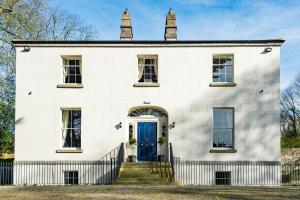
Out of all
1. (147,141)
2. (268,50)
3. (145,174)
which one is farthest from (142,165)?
(268,50)

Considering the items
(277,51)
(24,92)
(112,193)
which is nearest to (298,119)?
(277,51)

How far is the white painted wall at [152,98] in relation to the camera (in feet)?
81.5

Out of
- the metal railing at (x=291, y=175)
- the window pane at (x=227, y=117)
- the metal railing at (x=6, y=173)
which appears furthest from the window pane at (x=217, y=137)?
the metal railing at (x=6, y=173)

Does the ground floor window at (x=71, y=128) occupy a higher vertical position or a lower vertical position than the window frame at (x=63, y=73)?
lower

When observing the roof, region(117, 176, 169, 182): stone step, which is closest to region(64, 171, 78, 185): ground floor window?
region(117, 176, 169, 182): stone step

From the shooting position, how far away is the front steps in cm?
2145

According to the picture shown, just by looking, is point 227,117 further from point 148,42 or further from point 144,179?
point 144,179

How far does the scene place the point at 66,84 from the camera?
2517 cm

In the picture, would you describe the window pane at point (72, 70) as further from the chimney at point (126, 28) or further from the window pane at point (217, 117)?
the window pane at point (217, 117)

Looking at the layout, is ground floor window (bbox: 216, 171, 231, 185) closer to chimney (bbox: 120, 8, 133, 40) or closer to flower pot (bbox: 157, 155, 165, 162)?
flower pot (bbox: 157, 155, 165, 162)

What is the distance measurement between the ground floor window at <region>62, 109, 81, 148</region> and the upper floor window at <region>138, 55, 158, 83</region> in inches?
154

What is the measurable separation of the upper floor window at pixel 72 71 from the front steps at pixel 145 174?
551 cm

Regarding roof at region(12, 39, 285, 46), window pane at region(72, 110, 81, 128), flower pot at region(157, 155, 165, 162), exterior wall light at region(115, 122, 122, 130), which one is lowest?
flower pot at region(157, 155, 165, 162)

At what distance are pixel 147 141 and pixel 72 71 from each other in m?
5.60
